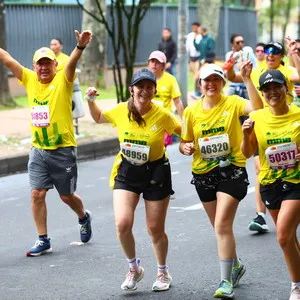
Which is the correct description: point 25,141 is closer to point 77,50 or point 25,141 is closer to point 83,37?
point 77,50

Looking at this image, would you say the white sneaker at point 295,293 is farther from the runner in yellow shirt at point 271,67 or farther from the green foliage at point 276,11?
the green foliage at point 276,11

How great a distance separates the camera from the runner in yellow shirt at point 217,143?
7688 millimetres

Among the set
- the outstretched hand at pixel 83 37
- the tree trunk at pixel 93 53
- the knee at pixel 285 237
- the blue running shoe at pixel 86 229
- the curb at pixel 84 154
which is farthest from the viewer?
the tree trunk at pixel 93 53

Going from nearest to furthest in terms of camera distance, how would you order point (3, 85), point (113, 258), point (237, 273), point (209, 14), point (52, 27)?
point (237, 273), point (113, 258), point (3, 85), point (52, 27), point (209, 14)

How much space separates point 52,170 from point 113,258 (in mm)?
1014

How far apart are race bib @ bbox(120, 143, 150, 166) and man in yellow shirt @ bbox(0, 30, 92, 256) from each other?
1.69 m

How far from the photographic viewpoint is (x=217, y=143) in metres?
7.72

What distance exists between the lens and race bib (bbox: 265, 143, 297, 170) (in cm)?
729

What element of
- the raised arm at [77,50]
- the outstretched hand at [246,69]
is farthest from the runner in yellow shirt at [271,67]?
the outstretched hand at [246,69]

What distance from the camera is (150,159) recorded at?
793 cm

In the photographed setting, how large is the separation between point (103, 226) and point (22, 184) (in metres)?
3.47

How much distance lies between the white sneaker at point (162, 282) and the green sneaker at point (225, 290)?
1.68ft

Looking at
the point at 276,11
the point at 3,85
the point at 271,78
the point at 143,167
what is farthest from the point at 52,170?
the point at 276,11

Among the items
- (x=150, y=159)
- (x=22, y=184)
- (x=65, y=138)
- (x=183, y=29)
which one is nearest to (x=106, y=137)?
(x=22, y=184)
